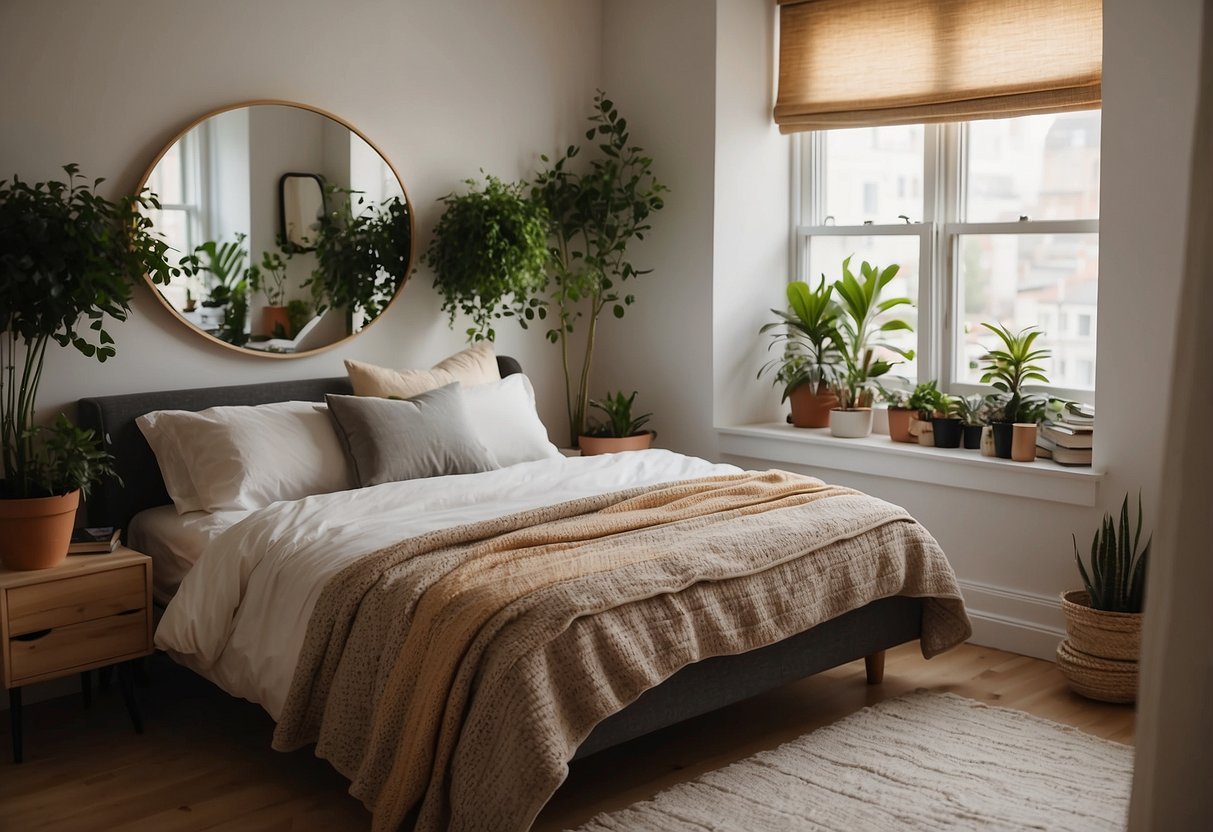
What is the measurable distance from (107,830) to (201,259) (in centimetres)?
193

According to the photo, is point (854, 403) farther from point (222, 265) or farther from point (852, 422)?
point (222, 265)

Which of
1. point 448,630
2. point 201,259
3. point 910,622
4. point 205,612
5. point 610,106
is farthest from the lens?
point 610,106

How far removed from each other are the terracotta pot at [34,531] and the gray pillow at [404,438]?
0.88 meters

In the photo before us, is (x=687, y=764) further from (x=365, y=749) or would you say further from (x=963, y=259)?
(x=963, y=259)

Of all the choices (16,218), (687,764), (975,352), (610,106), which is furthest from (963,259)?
(16,218)

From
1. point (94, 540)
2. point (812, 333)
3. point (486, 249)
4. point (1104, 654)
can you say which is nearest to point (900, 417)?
point (812, 333)

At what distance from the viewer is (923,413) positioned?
4441 millimetres

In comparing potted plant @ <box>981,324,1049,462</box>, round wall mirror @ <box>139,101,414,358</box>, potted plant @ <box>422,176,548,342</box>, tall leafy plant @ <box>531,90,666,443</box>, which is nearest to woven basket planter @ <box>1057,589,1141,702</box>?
potted plant @ <box>981,324,1049,462</box>

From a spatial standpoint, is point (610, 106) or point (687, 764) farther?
point (610, 106)

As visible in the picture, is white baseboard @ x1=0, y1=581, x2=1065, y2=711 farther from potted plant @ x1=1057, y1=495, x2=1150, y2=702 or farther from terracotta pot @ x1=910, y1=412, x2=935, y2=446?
terracotta pot @ x1=910, y1=412, x2=935, y2=446

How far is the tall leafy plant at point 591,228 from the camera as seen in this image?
4.84 m

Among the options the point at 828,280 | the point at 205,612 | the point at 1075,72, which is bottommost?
the point at 205,612

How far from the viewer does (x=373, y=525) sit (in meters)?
3.17

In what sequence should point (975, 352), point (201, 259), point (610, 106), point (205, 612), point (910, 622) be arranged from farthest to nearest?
point (610, 106) → point (975, 352) → point (201, 259) → point (910, 622) → point (205, 612)
